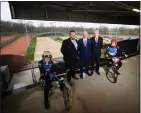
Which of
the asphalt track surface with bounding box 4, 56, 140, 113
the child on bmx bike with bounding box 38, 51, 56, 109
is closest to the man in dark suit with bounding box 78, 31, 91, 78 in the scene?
the asphalt track surface with bounding box 4, 56, 140, 113

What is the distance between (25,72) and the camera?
4.72m

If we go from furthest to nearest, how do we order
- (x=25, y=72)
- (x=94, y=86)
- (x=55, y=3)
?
(x=25, y=72) → (x=94, y=86) → (x=55, y=3)

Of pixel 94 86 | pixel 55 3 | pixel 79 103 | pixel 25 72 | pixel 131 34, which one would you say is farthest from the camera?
pixel 131 34

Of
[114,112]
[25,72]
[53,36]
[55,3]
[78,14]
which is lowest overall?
[114,112]

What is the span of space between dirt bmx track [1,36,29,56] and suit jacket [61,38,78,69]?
3.57 feet

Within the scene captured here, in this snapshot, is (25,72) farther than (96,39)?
Yes

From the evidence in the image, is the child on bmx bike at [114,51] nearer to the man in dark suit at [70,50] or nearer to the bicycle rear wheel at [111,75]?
the bicycle rear wheel at [111,75]

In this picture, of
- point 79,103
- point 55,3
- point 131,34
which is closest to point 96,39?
point 55,3

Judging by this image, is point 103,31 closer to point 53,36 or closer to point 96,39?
point 96,39

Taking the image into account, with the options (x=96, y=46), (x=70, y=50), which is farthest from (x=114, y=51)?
(x=70, y=50)

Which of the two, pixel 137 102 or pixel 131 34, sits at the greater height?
pixel 131 34

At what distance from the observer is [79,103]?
11.1ft

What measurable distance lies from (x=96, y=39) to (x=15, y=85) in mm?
2811

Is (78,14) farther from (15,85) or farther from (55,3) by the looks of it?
(15,85)
